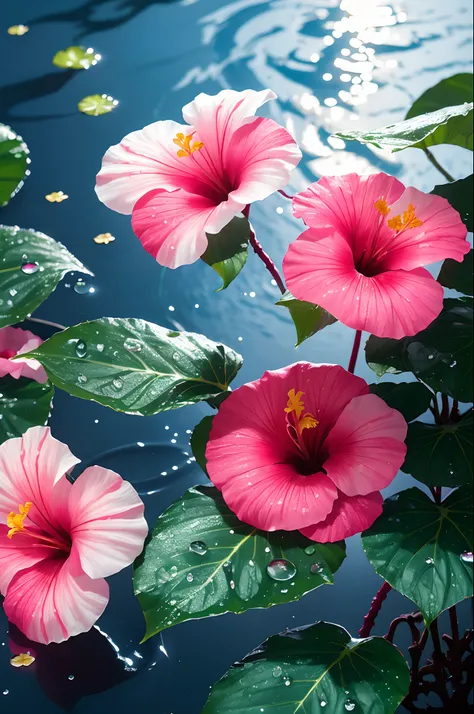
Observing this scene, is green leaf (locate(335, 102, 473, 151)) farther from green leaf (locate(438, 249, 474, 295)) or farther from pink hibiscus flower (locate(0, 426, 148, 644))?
pink hibiscus flower (locate(0, 426, 148, 644))

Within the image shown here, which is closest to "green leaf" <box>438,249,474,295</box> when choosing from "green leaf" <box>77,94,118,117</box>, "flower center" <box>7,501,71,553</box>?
"flower center" <box>7,501,71,553</box>

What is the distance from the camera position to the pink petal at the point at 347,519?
2.23 feet

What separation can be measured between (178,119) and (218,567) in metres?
0.95

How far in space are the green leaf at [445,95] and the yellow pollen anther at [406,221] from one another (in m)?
0.26

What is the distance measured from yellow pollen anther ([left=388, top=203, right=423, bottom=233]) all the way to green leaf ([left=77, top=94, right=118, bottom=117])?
92 cm

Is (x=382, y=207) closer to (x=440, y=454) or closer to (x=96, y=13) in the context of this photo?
(x=440, y=454)

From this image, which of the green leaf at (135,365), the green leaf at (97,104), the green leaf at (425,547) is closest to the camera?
the green leaf at (425,547)

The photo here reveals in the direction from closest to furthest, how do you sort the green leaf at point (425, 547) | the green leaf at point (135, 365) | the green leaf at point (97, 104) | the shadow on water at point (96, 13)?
the green leaf at point (425, 547) → the green leaf at point (135, 365) → the green leaf at point (97, 104) → the shadow on water at point (96, 13)

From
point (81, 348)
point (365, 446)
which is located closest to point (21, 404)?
point (81, 348)

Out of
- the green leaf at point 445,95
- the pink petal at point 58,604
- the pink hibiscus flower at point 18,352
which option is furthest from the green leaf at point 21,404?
the green leaf at point 445,95

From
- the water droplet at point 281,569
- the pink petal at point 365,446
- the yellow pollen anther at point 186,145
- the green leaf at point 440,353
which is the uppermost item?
the yellow pollen anther at point 186,145

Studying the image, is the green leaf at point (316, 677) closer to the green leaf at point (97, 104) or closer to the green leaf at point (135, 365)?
the green leaf at point (135, 365)

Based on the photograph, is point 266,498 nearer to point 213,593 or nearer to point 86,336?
point 213,593

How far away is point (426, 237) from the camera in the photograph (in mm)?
744
